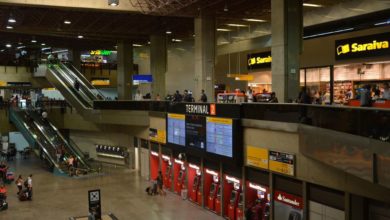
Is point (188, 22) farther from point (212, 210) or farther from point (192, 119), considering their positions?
point (212, 210)

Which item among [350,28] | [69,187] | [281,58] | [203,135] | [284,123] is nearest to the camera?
[284,123]

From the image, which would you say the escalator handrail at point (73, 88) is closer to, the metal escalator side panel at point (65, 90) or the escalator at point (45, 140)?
the metal escalator side panel at point (65, 90)

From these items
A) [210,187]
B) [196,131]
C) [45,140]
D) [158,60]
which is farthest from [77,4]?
[45,140]

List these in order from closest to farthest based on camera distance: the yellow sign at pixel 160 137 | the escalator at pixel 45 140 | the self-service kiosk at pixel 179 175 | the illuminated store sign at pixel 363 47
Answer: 1. the illuminated store sign at pixel 363 47
2. the self-service kiosk at pixel 179 175
3. the yellow sign at pixel 160 137
4. the escalator at pixel 45 140

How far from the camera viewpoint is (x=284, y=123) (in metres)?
13.1

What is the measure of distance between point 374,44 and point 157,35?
1610 cm

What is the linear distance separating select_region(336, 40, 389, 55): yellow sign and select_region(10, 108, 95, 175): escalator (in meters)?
17.3

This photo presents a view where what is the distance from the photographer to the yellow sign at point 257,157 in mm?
14547

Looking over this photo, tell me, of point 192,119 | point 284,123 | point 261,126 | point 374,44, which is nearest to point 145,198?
point 192,119

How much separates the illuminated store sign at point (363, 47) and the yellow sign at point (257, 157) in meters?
8.11

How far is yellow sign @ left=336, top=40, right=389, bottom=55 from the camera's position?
18.8 metres

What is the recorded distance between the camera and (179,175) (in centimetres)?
2194

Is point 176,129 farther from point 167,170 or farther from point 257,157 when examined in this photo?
point 257,157

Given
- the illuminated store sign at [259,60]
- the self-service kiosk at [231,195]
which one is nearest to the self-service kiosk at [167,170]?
the self-service kiosk at [231,195]
